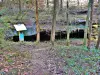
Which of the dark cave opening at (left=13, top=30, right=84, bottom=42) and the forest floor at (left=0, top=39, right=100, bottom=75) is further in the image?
the dark cave opening at (left=13, top=30, right=84, bottom=42)

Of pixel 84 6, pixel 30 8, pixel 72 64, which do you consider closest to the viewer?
pixel 72 64

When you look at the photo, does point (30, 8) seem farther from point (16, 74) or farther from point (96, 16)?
point (16, 74)

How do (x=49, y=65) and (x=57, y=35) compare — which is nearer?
(x=49, y=65)

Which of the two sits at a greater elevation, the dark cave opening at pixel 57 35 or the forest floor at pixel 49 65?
the forest floor at pixel 49 65

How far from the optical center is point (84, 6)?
96.4 feet

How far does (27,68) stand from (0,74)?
1225 millimetres

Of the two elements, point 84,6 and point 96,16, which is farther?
point 84,6

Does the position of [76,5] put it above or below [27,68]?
above

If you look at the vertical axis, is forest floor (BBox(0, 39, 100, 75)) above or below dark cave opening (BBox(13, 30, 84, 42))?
above

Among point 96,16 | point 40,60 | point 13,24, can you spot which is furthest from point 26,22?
point 40,60

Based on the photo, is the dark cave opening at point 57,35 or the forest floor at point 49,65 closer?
the forest floor at point 49,65

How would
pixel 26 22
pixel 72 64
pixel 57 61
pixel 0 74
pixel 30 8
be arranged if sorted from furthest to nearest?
pixel 30 8, pixel 26 22, pixel 57 61, pixel 72 64, pixel 0 74

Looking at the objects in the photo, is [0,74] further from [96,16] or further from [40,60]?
[96,16]

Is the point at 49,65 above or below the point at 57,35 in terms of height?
above
